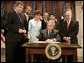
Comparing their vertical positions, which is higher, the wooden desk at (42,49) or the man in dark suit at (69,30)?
the man in dark suit at (69,30)

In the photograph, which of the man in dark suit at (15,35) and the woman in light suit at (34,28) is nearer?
the man in dark suit at (15,35)

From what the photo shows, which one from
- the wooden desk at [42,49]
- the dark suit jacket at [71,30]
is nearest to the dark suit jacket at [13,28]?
the wooden desk at [42,49]

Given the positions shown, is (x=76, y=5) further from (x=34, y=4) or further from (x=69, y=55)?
(x=69, y=55)

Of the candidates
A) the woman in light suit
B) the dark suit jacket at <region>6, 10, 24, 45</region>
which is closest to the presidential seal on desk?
the dark suit jacket at <region>6, 10, 24, 45</region>

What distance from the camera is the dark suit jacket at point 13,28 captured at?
3.74m

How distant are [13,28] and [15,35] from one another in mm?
143

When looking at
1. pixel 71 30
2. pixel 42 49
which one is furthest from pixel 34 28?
pixel 42 49

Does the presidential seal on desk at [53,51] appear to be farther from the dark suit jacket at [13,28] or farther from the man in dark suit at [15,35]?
the dark suit jacket at [13,28]

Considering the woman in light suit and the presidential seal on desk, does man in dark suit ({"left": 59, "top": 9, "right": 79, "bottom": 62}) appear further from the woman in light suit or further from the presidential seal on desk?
the presidential seal on desk

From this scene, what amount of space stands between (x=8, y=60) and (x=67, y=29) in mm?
1514

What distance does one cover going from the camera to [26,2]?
23.9ft

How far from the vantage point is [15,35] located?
378 centimetres

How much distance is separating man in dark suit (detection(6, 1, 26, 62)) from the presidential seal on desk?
0.72 meters

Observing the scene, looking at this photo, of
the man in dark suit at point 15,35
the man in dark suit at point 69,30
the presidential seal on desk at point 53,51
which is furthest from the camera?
the man in dark suit at point 69,30
